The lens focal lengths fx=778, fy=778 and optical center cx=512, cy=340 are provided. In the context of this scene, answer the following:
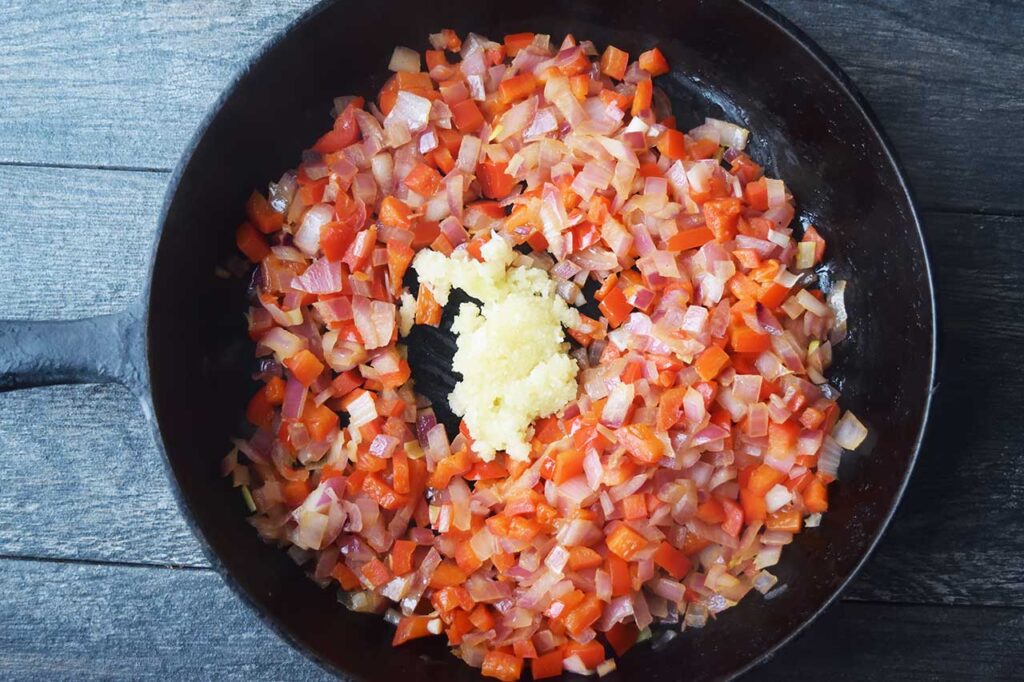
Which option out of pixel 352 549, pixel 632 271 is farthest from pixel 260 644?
pixel 632 271

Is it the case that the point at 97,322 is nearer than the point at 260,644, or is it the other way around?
the point at 97,322

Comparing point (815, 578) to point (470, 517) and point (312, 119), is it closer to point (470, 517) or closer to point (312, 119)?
point (470, 517)

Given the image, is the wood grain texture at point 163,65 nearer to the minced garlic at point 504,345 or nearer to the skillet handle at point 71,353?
the skillet handle at point 71,353

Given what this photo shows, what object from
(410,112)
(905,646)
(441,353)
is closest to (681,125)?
(410,112)

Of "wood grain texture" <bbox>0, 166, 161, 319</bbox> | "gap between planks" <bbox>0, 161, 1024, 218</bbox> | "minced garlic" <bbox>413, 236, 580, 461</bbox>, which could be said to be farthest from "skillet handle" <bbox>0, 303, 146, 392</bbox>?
"minced garlic" <bbox>413, 236, 580, 461</bbox>

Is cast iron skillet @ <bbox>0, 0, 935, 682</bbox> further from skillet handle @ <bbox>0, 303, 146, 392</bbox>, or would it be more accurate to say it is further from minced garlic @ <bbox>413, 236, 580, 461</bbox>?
minced garlic @ <bbox>413, 236, 580, 461</bbox>

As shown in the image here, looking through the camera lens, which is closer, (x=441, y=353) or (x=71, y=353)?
(x=71, y=353)

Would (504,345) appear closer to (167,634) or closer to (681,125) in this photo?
(681,125)
